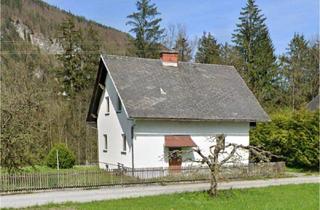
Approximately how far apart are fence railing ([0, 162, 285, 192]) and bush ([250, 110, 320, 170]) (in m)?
4.43

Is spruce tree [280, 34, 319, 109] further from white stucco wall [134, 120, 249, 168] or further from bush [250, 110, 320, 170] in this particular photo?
white stucco wall [134, 120, 249, 168]

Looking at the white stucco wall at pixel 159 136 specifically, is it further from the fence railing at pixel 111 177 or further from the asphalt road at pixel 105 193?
the asphalt road at pixel 105 193

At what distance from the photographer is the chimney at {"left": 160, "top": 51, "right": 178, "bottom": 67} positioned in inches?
1141

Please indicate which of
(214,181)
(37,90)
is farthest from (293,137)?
(37,90)

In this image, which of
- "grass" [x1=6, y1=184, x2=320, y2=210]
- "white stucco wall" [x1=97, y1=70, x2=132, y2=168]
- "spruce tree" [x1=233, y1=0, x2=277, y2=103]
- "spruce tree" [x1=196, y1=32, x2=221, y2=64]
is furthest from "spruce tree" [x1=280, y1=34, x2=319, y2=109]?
"grass" [x1=6, y1=184, x2=320, y2=210]

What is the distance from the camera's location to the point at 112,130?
2753 centimetres

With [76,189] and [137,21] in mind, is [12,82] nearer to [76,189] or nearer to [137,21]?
[76,189]

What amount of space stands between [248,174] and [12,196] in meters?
11.4

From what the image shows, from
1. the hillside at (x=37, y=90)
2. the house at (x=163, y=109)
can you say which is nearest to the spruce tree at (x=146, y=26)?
the hillside at (x=37, y=90)

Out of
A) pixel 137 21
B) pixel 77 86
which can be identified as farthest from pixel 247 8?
pixel 77 86

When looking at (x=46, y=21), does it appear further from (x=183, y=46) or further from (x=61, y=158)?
(x=61, y=158)

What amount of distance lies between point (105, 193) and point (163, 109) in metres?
8.53

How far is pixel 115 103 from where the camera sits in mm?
27062

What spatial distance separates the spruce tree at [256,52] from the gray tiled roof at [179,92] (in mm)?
19836
